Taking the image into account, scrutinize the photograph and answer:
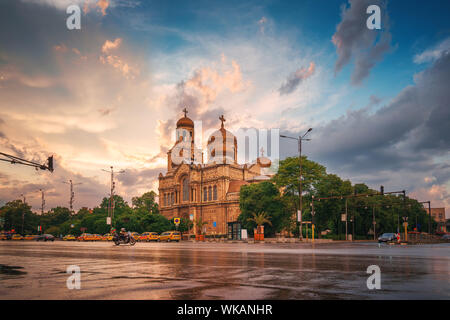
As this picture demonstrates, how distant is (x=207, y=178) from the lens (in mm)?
94375

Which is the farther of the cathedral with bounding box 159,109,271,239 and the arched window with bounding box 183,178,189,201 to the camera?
the arched window with bounding box 183,178,189,201

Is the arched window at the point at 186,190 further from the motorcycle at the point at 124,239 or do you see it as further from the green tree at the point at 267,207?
the motorcycle at the point at 124,239

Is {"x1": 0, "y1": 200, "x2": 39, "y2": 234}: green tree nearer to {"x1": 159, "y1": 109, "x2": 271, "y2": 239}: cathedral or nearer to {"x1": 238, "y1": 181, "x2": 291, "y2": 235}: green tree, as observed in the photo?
{"x1": 159, "y1": 109, "x2": 271, "y2": 239}: cathedral

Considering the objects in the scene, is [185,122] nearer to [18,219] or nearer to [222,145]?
[222,145]

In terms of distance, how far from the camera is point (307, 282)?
8344mm

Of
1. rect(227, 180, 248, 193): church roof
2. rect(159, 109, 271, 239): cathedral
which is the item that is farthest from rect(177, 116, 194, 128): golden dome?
rect(227, 180, 248, 193): church roof

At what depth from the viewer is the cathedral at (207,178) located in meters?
89.7

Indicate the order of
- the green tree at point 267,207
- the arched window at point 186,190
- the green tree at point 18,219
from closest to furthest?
the green tree at point 267,207 < the arched window at point 186,190 < the green tree at point 18,219

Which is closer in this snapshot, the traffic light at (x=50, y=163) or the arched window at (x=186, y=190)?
the traffic light at (x=50, y=163)

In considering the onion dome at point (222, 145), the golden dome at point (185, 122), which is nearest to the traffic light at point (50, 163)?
the onion dome at point (222, 145)

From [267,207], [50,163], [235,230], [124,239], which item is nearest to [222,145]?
[235,230]

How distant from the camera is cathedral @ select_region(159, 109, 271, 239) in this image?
294ft
